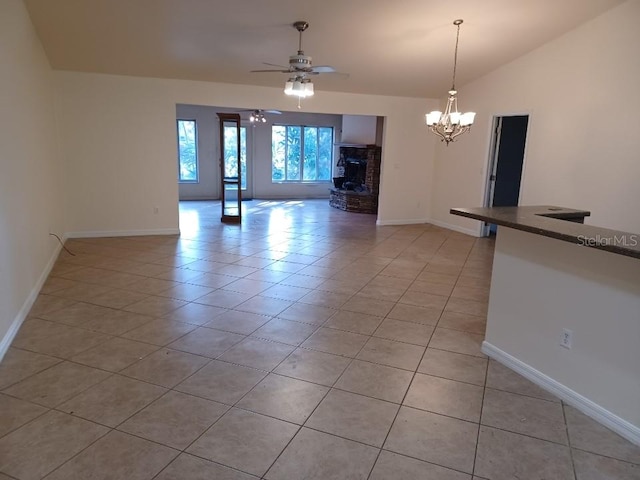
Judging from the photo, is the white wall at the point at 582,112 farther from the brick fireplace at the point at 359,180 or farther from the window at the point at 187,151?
the window at the point at 187,151

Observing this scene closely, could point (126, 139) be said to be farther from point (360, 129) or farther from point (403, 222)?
point (360, 129)

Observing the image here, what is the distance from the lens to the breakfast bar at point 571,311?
2.21 meters

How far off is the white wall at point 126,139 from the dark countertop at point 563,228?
15.9ft

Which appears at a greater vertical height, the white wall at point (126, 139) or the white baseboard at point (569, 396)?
the white wall at point (126, 139)

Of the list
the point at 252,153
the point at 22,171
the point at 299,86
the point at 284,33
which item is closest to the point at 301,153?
the point at 252,153

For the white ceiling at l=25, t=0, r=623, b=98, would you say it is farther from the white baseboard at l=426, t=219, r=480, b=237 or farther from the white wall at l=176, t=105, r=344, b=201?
the white wall at l=176, t=105, r=344, b=201

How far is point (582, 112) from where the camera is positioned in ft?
17.6

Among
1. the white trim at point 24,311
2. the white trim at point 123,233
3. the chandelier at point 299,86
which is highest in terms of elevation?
the chandelier at point 299,86

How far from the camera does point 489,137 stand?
700 cm

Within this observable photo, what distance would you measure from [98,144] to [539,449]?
21.2ft

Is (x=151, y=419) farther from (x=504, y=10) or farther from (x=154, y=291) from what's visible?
(x=504, y=10)

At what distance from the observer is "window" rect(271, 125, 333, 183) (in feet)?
38.9

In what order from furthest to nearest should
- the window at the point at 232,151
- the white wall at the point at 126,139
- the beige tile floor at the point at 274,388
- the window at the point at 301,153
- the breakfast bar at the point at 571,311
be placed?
1. the window at the point at 301,153
2. the window at the point at 232,151
3. the white wall at the point at 126,139
4. the breakfast bar at the point at 571,311
5. the beige tile floor at the point at 274,388
